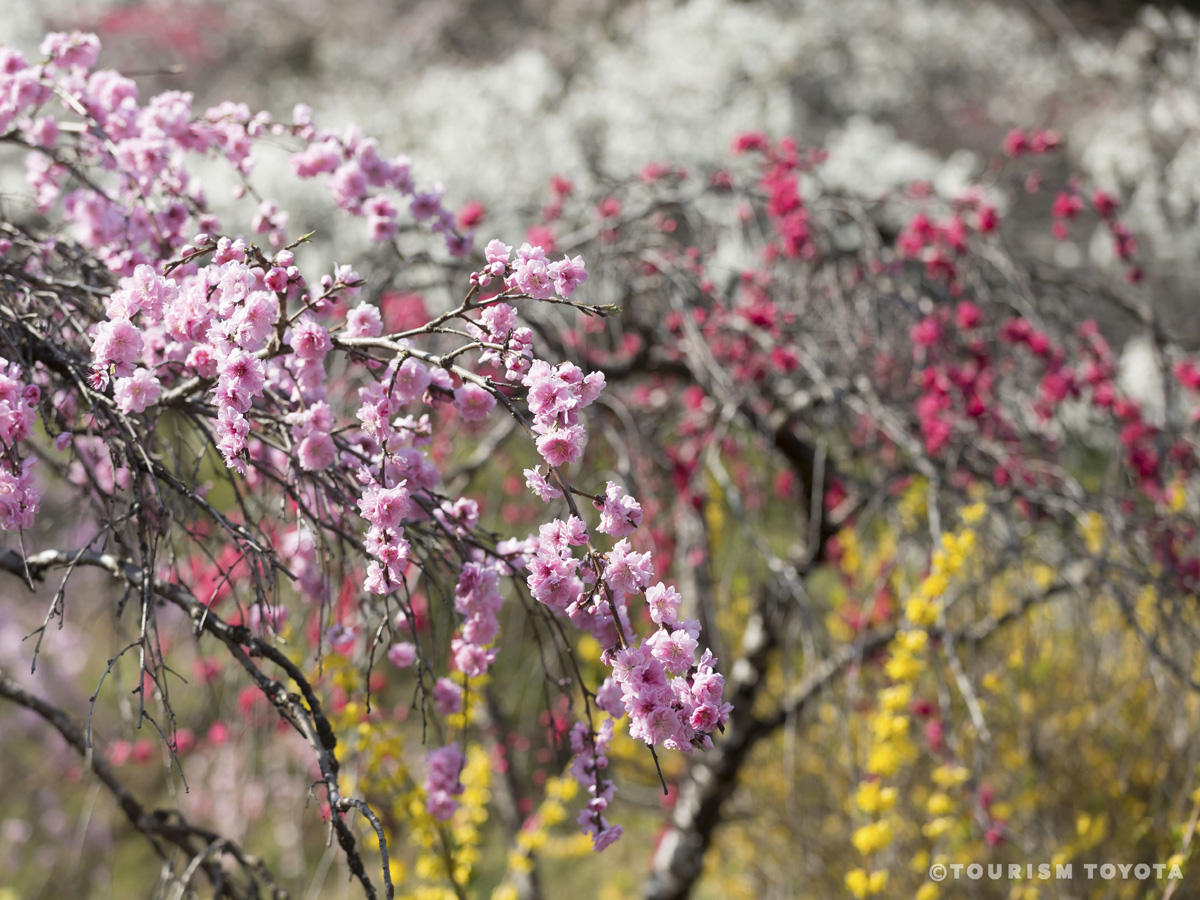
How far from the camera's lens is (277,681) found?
4.07 ft

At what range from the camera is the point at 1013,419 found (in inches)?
101

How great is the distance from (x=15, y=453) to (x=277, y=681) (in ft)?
1.44

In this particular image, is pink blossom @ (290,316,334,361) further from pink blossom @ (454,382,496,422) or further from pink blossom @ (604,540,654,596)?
pink blossom @ (604,540,654,596)

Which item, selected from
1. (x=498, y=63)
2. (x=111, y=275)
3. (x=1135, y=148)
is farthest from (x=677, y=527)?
(x=498, y=63)

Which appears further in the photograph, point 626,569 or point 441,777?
point 441,777

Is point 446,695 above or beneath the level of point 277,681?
above

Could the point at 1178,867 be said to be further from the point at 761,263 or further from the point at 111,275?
the point at 111,275

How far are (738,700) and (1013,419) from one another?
3.97ft

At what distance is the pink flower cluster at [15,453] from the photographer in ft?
3.70

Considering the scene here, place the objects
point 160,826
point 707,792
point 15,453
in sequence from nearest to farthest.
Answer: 1. point 15,453
2. point 160,826
3. point 707,792

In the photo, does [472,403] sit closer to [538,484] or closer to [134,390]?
[538,484]

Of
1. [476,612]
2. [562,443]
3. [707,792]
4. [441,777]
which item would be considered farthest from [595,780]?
[707,792]

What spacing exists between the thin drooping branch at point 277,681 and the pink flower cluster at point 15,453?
0.07 m

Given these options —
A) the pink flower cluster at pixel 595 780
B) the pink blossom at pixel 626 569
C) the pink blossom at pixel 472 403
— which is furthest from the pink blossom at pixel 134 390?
the pink flower cluster at pixel 595 780
